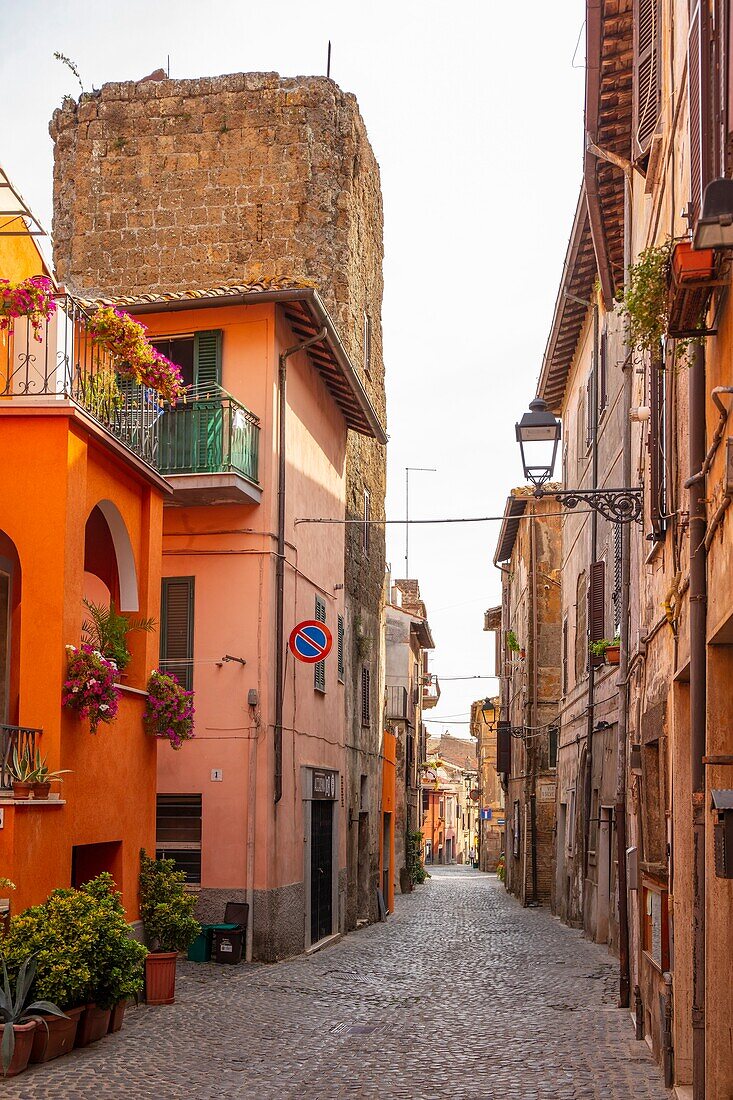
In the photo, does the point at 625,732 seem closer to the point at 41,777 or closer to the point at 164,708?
the point at 164,708

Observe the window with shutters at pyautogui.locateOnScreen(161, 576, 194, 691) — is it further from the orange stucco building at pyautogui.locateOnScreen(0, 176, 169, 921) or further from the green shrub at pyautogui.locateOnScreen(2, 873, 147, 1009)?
the green shrub at pyautogui.locateOnScreen(2, 873, 147, 1009)

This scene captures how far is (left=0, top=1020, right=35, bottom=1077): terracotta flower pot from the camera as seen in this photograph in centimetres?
930

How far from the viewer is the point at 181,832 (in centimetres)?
1805

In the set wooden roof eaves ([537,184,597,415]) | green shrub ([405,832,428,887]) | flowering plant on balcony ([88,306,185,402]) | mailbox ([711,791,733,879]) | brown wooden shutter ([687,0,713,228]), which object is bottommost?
Answer: green shrub ([405,832,428,887])

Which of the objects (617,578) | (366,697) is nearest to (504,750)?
(366,697)

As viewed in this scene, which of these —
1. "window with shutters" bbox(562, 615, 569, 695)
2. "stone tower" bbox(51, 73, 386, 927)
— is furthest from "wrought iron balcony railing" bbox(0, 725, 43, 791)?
"window with shutters" bbox(562, 615, 569, 695)

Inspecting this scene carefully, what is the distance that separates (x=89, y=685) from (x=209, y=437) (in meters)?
6.81

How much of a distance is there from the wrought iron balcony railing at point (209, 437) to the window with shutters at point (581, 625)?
6821 millimetres

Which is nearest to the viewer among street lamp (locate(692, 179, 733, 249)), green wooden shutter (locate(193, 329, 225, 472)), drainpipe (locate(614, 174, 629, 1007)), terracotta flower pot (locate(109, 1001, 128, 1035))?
street lamp (locate(692, 179, 733, 249))

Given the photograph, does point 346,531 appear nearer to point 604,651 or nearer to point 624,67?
point 604,651

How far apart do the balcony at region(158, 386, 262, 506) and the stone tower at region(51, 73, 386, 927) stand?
5.95 metres

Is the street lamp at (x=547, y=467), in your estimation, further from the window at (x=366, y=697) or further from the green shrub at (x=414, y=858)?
the green shrub at (x=414, y=858)

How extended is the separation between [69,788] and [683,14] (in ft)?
25.7

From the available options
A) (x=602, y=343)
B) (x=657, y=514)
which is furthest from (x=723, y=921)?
(x=602, y=343)
